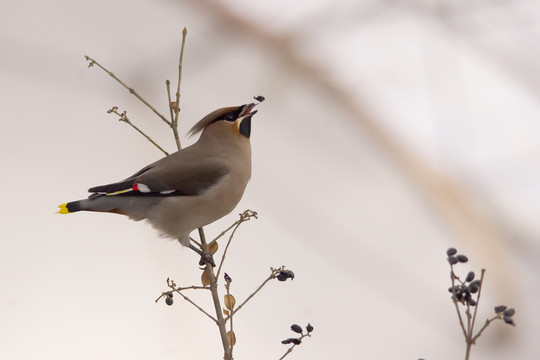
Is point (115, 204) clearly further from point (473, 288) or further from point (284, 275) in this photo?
point (473, 288)

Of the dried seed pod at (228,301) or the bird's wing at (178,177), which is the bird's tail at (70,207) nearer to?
the bird's wing at (178,177)


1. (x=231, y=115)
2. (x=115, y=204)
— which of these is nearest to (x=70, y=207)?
(x=115, y=204)

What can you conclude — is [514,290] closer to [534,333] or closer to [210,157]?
[534,333]

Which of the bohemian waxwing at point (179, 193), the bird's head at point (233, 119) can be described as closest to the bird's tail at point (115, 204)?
the bohemian waxwing at point (179, 193)

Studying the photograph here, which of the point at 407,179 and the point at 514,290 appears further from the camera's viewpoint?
the point at 407,179

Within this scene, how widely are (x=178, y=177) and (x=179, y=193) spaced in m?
0.05

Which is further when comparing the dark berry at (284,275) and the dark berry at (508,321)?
the dark berry at (284,275)

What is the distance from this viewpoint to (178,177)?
7.62ft

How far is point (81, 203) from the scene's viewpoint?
7.18 feet

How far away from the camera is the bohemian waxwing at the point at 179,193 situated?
2203 mm

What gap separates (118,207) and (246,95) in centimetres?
193

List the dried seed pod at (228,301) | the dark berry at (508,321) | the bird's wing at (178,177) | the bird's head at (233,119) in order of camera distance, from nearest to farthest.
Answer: the dark berry at (508,321), the dried seed pod at (228,301), the bird's wing at (178,177), the bird's head at (233,119)

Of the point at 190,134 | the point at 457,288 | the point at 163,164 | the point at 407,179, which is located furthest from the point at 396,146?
the point at 457,288

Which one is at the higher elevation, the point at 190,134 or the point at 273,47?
the point at 273,47
